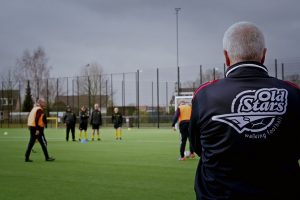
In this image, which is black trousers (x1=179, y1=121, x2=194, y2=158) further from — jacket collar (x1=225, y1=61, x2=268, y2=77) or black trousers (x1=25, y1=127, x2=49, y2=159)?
jacket collar (x1=225, y1=61, x2=268, y2=77)

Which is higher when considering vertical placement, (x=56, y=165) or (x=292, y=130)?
(x=292, y=130)

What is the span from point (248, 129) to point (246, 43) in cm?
56

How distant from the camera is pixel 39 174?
1091 cm

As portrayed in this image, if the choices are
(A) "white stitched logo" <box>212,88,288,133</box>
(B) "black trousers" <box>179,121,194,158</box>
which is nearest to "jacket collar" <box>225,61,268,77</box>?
(A) "white stitched logo" <box>212,88,288,133</box>

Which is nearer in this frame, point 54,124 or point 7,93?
point 54,124

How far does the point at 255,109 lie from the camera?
262 cm

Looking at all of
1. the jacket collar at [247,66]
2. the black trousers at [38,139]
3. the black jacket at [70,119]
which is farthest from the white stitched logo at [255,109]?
the black jacket at [70,119]

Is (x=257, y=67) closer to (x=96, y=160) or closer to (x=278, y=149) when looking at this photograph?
(x=278, y=149)

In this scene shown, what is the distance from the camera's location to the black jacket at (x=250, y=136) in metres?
2.55

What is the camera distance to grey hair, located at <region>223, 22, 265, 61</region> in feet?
9.11

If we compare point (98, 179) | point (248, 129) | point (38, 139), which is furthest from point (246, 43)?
point (38, 139)

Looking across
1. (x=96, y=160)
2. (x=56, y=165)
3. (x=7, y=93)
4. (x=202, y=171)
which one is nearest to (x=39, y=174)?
(x=56, y=165)

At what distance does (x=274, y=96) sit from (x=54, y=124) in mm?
51567

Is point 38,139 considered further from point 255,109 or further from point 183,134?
point 255,109
